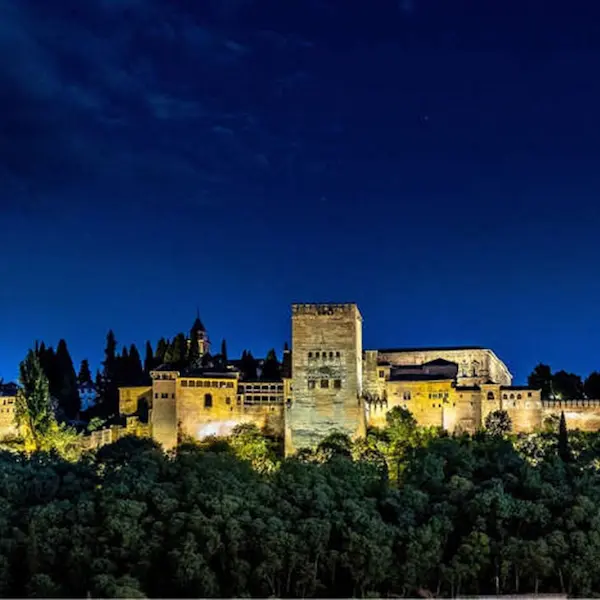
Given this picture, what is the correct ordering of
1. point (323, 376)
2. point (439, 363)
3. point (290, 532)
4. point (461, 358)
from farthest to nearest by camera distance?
point (461, 358)
point (439, 363)
point (323, 376)
point (290, 532)

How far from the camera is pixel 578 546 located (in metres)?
24.1

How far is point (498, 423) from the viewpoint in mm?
36438

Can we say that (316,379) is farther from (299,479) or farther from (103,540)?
(103,540)

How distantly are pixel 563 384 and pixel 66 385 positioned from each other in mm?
23356

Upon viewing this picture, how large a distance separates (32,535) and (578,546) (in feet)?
44.5

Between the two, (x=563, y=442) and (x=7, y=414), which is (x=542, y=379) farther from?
(x=7, y=414)

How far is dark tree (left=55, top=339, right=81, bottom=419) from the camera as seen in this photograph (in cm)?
4341

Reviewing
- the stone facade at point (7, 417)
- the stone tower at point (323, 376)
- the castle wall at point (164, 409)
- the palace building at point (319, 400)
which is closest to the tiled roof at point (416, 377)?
the palace building at point (319, 400)

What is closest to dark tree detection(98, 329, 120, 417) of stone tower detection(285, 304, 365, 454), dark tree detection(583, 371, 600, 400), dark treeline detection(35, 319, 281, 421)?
dark treeline detection(35, 319, 281, 421)

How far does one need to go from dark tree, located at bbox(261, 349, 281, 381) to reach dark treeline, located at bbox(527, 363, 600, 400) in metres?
11.8

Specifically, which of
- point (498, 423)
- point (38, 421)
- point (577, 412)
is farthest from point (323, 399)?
point (38, 421)

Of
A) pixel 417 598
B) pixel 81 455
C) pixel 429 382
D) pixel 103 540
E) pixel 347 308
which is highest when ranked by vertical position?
pixel 347 308

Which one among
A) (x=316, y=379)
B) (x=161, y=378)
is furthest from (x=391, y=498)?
(x=161, y=378)

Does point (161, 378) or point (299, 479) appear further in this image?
point (161, 378)
